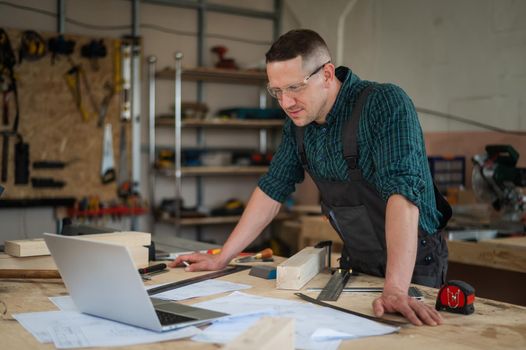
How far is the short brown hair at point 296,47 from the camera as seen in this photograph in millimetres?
2188

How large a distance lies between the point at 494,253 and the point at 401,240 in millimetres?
1677

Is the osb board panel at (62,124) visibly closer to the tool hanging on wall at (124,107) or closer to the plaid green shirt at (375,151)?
the tool hanging on wall at (124,107)

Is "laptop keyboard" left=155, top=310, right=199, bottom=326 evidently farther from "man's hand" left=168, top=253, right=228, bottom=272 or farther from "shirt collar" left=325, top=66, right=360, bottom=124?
"shirt collar" left=325, top=66, right=360, bottom=124

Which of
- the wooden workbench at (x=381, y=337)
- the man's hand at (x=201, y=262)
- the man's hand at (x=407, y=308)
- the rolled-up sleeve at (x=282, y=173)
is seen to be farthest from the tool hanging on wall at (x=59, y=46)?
the man's hand at (x=407, y=308)

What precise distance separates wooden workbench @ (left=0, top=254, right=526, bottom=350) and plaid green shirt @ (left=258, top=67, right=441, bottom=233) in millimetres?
320

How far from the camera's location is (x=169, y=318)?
5.29ft

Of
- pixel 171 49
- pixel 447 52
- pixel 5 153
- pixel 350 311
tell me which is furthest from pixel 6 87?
pixel 350 311

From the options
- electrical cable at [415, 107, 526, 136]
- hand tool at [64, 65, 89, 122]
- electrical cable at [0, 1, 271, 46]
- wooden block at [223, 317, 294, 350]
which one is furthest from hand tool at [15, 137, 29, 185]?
wooden block at [223, 317, 294, 350]

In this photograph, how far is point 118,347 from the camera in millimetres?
1434

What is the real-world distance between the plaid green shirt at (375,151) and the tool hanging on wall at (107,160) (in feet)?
11.6

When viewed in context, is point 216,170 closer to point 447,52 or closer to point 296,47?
point 447,52

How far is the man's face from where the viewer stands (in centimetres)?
219

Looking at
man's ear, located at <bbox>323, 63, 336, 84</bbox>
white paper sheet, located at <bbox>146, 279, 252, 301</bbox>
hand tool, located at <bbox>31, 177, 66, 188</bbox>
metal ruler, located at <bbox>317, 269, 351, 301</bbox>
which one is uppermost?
man's ear, located at <bbox>323, 63, 336, 84</bbox>

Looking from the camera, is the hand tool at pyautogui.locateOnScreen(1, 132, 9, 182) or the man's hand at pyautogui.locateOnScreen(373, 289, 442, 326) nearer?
the man's hand at pyautogui.locateOnScreen(373, 289, 442, 326)
